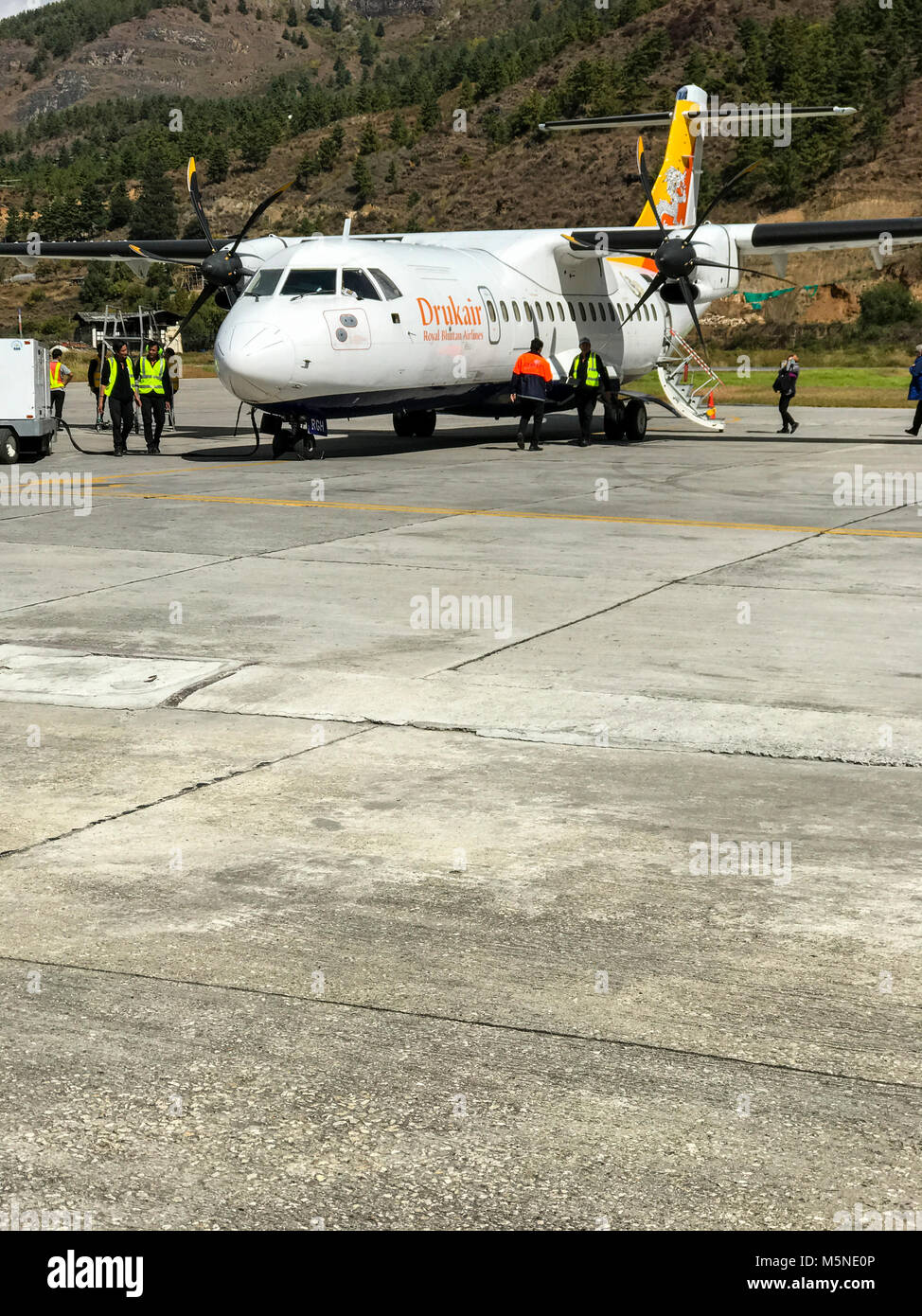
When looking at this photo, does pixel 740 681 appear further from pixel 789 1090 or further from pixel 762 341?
pixel 762 341

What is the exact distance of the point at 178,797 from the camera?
709cm

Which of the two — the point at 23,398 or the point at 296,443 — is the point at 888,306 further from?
the point at 23,398

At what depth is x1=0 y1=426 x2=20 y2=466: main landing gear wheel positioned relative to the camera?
78.3ft

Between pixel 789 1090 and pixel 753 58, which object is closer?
pixel 789 1090

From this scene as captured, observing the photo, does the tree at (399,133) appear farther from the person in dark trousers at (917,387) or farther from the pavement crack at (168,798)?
the pavement crack at (168,798)

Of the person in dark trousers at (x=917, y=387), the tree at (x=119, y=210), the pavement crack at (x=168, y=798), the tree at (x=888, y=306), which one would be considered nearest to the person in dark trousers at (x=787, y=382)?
the person in dark trousers at (x=917, y=387)

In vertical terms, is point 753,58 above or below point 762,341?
above

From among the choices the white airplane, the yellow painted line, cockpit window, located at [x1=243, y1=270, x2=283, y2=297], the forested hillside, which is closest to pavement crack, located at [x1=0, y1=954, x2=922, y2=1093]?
the yellow painted line

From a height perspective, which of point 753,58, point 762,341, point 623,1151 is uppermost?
point 753,58

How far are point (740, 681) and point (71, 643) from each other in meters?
4.60

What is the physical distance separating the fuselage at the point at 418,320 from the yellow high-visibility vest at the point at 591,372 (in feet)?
3.14

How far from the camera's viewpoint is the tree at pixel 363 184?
124 meters

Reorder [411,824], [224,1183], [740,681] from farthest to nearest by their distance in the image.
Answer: [740,681]
[411,824]
[224,1183]

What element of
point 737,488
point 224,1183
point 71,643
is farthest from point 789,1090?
point 737,488
